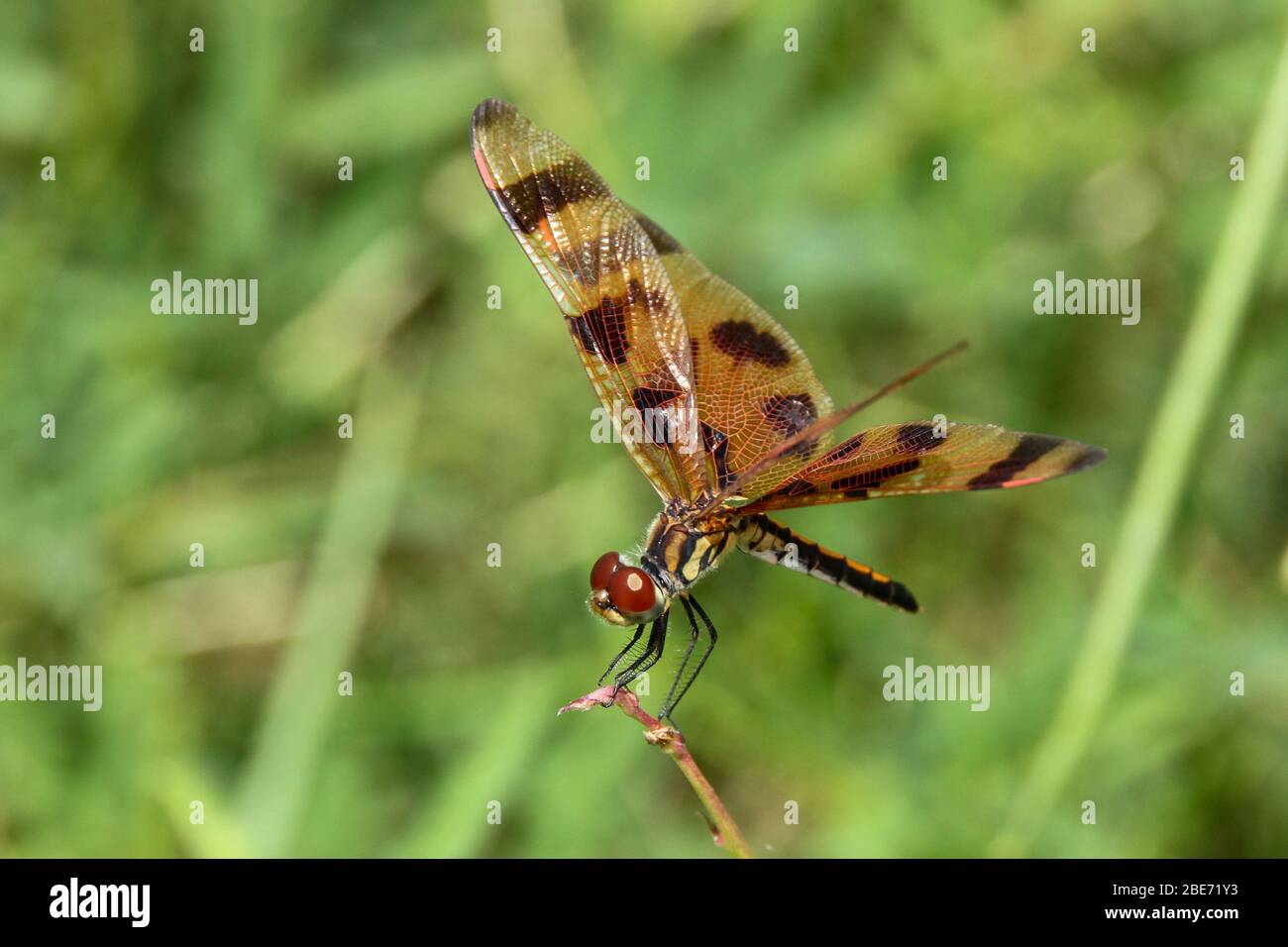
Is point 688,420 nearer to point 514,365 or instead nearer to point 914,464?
point 914,464

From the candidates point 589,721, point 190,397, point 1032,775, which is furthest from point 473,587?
point 1032,775

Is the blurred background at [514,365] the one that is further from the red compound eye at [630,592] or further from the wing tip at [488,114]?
the red compound eye at [630,592]

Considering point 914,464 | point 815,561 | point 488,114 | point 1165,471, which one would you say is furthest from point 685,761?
point 1165,471

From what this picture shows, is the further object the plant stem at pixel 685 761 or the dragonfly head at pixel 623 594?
the dragonfly head at pixel 623 594

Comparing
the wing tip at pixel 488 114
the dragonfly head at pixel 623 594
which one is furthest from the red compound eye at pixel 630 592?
the wing tip at pixel 488 114

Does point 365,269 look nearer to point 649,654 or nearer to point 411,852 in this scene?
point 411,852

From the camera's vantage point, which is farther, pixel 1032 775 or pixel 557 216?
pixel 1032 775

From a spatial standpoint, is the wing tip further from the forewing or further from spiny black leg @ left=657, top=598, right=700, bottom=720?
spiny black leg @ left=657, top=598, right=700, bottom=720

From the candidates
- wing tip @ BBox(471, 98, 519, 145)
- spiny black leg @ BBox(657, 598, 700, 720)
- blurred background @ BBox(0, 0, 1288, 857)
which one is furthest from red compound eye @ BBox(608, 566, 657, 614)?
blurred background @ BBox(0, 0, 1288, 857)
